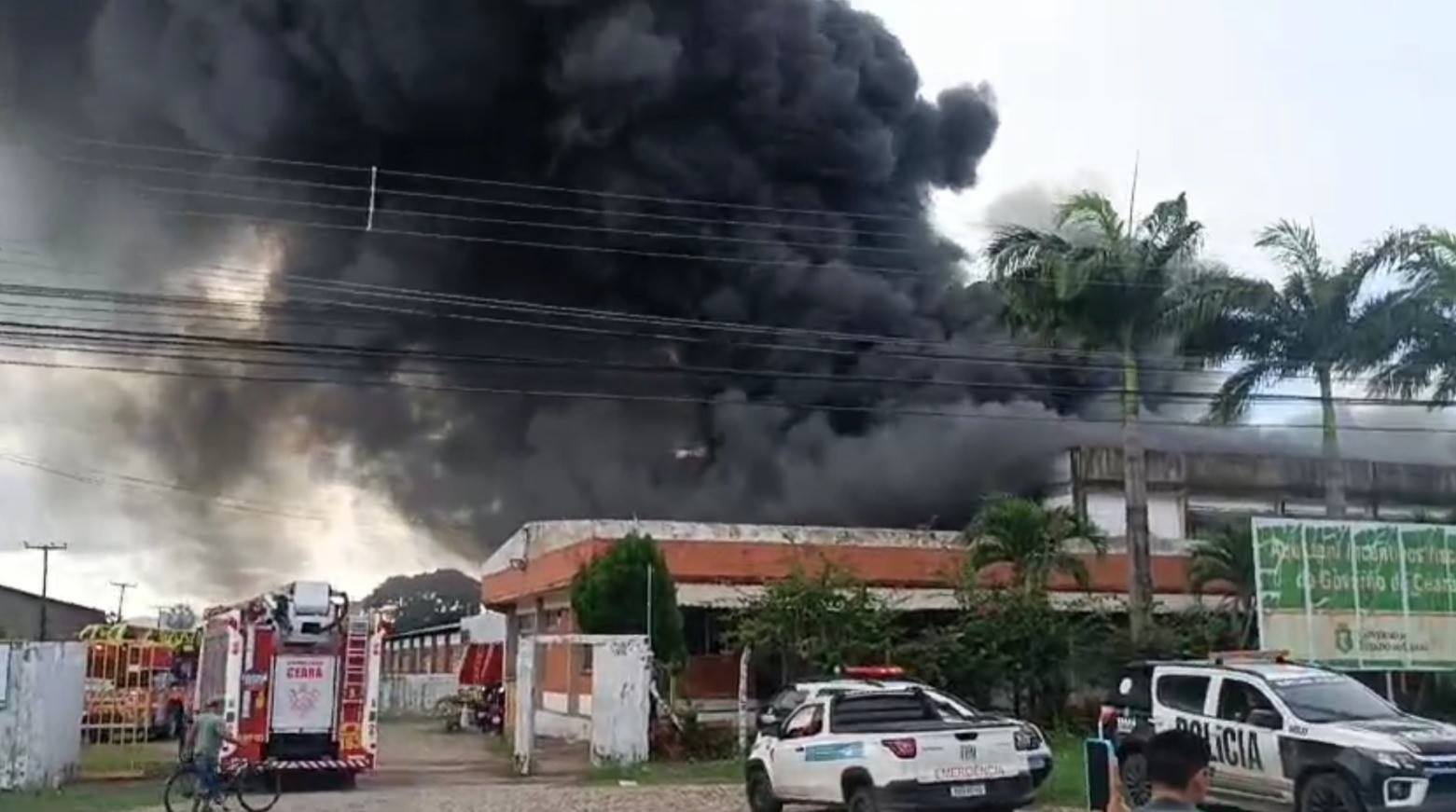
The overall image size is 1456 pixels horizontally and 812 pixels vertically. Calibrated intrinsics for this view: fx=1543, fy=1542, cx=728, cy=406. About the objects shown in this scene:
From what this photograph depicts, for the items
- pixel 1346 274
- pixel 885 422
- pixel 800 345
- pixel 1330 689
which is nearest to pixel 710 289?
pixel 800 345

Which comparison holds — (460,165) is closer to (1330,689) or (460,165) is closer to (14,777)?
(14,777)

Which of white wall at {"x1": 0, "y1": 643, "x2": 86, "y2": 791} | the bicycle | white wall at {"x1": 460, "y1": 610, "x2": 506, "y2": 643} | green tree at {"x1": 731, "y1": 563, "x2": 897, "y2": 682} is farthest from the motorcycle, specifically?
the bicycle

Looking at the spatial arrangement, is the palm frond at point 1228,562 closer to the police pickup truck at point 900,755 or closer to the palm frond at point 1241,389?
the palm frond at point 1241,389

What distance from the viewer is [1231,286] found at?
77.0ft

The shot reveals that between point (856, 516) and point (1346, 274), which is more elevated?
point (1346, 274)

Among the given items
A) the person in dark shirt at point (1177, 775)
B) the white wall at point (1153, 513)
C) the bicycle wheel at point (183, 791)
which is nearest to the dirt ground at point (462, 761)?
the bicycle wheel at point (183, 791)

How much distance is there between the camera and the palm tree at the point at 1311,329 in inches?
931

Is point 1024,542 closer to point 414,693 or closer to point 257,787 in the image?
point 257,787

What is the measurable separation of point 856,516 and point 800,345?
565 cm

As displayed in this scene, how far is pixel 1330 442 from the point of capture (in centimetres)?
2447

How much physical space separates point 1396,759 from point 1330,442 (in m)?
13.9

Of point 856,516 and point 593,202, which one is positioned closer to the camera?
point 593,202

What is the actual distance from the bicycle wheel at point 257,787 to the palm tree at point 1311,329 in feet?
49.8

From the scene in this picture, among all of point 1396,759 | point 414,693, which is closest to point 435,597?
point 414,693
